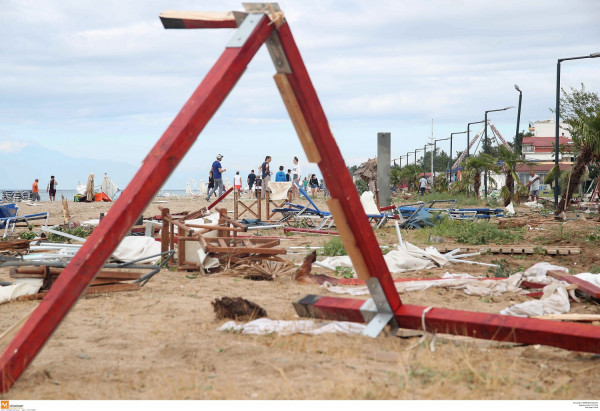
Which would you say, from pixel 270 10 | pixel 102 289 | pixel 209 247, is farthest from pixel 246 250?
pixel 270 10

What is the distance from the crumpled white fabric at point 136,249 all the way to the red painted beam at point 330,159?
4.72 m

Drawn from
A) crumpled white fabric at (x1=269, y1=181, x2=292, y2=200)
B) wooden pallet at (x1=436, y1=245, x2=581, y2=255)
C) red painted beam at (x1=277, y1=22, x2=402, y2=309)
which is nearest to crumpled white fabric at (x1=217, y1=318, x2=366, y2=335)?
red painted beam at (x1=277, y1=22, x2=402, y2=309)

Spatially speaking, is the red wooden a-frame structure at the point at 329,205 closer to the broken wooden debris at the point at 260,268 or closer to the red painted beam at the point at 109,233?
the red painted beam at the point at 109,233

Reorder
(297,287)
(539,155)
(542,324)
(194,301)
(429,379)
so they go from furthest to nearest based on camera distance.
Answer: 1. (539,155)
2. (297,287)
3. (194,301)
4. (542,324)
5. (429,379)

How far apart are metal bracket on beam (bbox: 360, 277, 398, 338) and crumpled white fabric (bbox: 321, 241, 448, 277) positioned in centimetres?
395

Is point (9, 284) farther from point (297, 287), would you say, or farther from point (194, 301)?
point (297, 287)

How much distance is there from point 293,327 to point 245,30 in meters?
2.23

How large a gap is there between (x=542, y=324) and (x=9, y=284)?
17.4 feet

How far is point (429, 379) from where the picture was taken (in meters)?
3.25

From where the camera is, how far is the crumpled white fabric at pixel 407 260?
841 cm

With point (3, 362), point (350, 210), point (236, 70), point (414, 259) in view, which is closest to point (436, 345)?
point (350, 210)

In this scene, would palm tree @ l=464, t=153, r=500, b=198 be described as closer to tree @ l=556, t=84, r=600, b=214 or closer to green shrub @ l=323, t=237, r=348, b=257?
tree @ l=556, t=84, r=600, b=214

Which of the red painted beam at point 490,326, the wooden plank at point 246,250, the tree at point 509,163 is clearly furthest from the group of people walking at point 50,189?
the red painted beam at point 490,326

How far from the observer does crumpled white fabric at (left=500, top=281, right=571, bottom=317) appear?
536 cm
